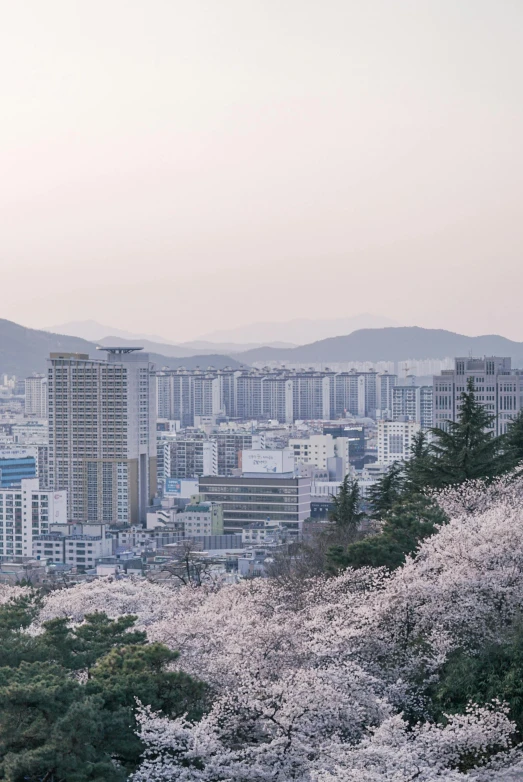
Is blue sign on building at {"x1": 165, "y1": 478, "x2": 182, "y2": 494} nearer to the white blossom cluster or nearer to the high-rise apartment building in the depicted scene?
the white blossom cluster

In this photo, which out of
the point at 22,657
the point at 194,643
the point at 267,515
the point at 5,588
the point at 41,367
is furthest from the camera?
the point at 41,367

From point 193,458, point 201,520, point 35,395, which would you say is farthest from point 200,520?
point 35,395

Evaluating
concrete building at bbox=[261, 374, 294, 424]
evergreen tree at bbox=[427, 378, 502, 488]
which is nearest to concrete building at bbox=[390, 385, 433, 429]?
concrete building at bbox=[261, 374, 294, 424]

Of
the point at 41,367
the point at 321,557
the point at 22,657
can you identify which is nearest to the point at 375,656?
the point at 22,657

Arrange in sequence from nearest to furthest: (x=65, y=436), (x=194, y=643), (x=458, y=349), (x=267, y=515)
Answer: (x=194, y=643), (x=267, y=515), (x=65, y=436), (x=458, y=349)

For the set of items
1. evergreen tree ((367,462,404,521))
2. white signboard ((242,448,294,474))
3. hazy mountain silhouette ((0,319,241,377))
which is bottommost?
white signboard ((242,448,294,474))

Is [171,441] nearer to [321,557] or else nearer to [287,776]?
[321,557]

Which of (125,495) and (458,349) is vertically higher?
(458,349)

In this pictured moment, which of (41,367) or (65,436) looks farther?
(41,367)
